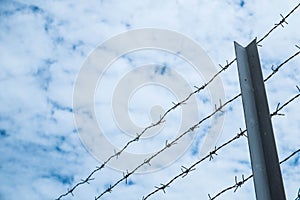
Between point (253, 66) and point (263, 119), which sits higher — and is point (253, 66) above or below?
above

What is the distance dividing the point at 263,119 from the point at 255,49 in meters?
0.31

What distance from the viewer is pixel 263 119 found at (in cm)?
147

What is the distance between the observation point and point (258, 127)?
58.2 inches

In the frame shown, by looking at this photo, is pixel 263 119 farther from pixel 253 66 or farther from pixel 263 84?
pixel 253 66

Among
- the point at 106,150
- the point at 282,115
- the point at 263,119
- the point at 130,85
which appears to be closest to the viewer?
the point at 263,119

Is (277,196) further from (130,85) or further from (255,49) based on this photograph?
(130,85)

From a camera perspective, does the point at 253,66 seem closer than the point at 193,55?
Yes

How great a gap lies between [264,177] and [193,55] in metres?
2.02

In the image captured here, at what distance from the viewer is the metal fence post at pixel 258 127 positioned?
136cm

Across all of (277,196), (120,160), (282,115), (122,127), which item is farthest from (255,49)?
(122,127)

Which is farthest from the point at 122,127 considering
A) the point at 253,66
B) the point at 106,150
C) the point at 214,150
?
the point at 253,66

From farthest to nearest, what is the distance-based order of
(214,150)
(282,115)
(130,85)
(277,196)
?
(130,85)
(214,150)
(282,115)
(277,196)

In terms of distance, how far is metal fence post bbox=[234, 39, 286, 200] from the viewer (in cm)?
136

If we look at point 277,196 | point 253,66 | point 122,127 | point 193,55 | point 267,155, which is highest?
point 193,55
